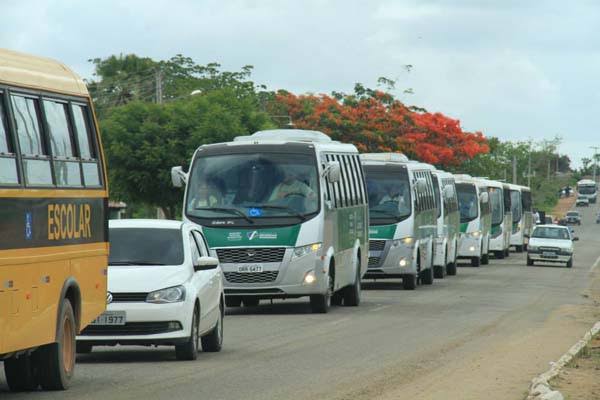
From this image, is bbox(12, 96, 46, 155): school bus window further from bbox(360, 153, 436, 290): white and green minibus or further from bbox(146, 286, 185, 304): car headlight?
bbox(360, 153, 436, 290): white and green minibus

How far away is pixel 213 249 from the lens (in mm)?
26547

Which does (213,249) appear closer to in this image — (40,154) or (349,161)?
(349,161)

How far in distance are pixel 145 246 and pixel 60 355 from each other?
436cm

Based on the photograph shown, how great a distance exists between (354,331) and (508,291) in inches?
599

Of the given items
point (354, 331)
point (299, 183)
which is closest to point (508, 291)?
point (299, 183)

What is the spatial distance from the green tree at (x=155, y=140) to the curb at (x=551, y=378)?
32831mm

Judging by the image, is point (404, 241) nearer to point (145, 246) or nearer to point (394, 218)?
point (394, 218)

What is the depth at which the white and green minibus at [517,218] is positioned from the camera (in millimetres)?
77688

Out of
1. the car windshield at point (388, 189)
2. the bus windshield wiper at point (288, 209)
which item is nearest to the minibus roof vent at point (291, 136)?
the bus windshield wiper at point (288, 209)

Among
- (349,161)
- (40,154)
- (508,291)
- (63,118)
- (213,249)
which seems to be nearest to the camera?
(40,154)

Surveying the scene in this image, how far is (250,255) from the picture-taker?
26625 millimetres

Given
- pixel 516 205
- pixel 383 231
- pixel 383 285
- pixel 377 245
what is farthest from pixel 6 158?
pixel 516 205

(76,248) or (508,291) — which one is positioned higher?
(76,248)

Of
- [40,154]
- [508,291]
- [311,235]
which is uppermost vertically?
[40,154]
